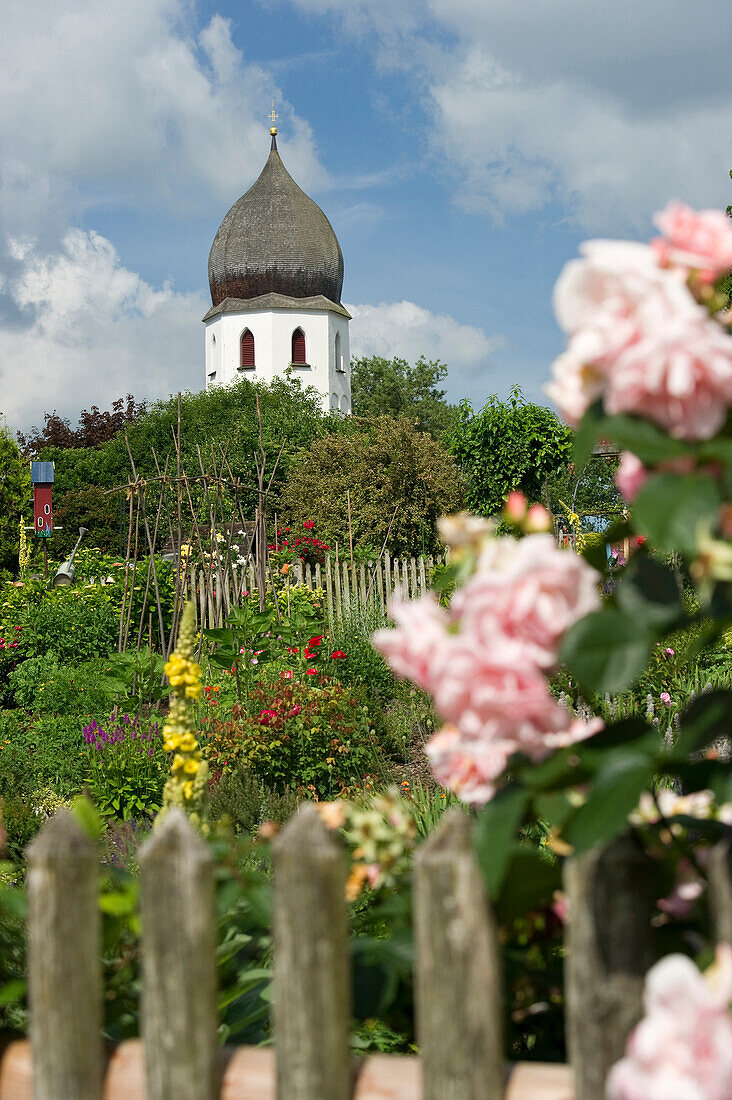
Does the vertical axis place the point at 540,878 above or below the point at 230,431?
below

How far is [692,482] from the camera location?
83 cm

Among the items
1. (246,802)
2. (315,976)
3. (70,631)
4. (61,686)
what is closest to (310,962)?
(315,976)

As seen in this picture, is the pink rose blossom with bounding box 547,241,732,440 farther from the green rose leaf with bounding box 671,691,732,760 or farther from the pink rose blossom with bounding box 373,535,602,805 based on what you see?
the green rose leaf with bounding box 671,691,732,760

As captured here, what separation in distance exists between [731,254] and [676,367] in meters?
0.16

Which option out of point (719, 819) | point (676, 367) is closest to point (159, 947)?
point (719, 819)

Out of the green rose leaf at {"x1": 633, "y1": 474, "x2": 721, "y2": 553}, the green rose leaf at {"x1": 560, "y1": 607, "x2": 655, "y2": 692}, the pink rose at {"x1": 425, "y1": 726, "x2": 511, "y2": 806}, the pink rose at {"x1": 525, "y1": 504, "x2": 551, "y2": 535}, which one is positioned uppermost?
the pink rose at {"x1": 525, "y1": 504, "x2": 551, "y2": 535}

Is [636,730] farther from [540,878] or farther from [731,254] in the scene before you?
[731,254]

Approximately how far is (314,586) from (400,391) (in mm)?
31399

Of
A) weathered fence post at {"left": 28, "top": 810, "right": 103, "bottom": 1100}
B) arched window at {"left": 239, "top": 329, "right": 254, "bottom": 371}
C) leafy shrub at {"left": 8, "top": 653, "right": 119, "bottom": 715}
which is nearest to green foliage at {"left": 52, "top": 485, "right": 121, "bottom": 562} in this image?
arched window at {"left": 239, "top": 329, "right": 254, "bottom": 371}

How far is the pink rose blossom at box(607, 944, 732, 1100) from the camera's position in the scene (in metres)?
0.79

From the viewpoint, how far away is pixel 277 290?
124ft

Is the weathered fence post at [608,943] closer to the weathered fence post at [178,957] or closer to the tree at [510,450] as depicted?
the weathered fence post at [178,957]

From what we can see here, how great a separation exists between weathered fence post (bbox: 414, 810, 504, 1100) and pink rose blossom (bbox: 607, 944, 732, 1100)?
0.21 metres

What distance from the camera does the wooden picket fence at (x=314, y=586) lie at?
28.1 ft
